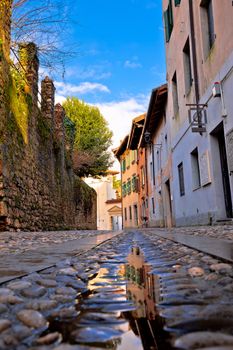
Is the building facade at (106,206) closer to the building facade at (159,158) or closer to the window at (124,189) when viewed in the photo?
the window at (124,189)

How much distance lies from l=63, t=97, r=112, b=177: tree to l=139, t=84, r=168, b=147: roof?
10.7m

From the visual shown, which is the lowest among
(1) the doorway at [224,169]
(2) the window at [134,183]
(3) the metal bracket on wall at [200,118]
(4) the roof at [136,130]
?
(1) the doorway at [224,169]

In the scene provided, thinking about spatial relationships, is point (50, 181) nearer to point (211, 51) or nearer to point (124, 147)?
point (211, 51)

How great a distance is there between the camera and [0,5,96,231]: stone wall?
23.4ft

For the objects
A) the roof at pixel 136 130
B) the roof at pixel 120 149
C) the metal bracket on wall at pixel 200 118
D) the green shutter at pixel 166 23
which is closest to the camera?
the metal bracket on wall at pixel 200 118

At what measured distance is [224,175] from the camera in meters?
7.82

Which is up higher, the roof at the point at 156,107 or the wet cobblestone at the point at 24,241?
the roof at the point at 156,107

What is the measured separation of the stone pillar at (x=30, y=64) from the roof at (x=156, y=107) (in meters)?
5.35

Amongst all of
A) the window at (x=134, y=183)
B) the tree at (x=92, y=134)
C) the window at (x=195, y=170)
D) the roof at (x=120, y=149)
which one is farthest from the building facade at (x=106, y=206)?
the window at (x=195, y=170)

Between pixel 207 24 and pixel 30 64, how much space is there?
5149mm

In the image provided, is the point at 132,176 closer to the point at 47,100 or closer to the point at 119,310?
the point at 47,100

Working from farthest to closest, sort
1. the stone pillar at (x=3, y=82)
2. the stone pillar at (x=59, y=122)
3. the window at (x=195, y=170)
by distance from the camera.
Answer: the stone pillar at (x=59, y=122) → the window at (x=195, y=170) → the stone pillar at (x=3, y=82)

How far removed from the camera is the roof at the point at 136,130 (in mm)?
21172

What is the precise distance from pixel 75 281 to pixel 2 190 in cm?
565
